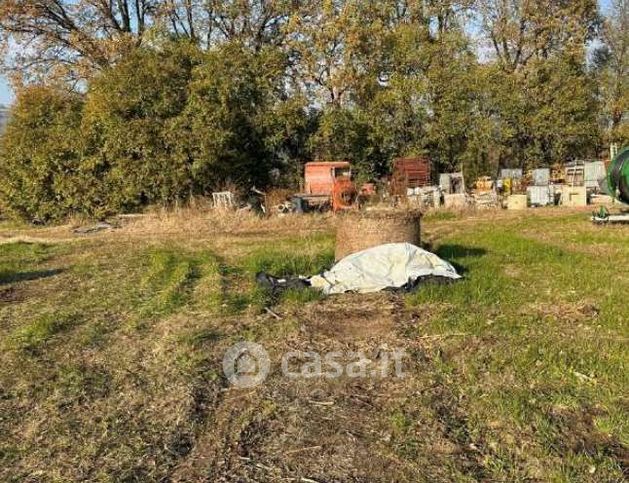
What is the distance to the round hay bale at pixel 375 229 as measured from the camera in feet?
A: 25.3

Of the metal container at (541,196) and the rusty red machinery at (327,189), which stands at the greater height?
the rusty red machinery at (327,189)

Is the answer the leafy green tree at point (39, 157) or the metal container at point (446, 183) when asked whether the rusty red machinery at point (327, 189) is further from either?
the leafy green tree at point (39, 157)

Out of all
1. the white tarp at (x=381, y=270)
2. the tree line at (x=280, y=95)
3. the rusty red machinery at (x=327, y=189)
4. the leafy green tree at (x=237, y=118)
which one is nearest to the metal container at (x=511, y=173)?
A: the tree line at (x=280, y=95)

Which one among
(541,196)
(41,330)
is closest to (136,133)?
(541,196)

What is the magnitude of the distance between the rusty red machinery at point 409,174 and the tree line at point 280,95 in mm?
1334

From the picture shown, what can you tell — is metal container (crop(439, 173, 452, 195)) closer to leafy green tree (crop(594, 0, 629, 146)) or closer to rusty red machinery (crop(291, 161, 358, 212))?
rusty red machinery (crop(291, 161, 358, 212))

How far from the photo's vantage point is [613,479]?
2.68 metres

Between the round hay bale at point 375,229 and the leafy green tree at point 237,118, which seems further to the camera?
the leafy green tree at point 237,118

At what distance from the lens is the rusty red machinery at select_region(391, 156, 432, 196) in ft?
62.5

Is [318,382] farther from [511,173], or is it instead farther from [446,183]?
[511,173]

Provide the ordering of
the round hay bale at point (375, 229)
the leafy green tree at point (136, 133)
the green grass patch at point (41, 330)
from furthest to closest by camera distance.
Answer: the leafy green tree at point (136, 133)
the round hay bale at point (375, 229)
the green grass patch at point (41, 330)

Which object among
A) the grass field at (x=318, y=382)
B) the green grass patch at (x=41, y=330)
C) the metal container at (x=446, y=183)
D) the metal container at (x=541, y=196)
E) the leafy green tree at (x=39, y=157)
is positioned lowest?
the grass field at (x=318, y=382)

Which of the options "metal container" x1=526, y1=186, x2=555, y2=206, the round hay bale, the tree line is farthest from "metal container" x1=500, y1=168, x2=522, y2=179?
the round hay bale

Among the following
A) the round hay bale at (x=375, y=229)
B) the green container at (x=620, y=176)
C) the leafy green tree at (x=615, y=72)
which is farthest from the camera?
the leafy green tree at (x=615, y=72)
